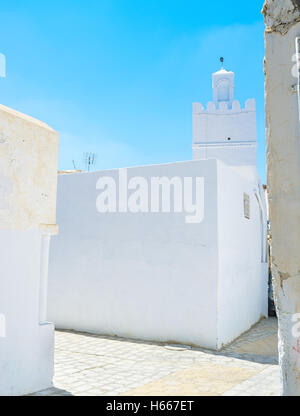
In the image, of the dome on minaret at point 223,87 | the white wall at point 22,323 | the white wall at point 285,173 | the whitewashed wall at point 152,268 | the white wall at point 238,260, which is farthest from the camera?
the dome on minaret at point 223,87

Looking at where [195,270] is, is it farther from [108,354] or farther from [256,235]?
[256,235]

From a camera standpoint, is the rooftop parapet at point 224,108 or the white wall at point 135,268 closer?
the white wall at point 135,268

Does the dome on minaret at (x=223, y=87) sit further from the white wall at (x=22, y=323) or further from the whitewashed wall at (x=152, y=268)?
the white wall at (x=22, y=323)

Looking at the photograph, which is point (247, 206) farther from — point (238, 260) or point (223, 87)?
point (223, 87)

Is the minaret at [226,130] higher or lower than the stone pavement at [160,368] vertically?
higher

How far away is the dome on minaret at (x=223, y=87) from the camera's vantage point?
2956 cm

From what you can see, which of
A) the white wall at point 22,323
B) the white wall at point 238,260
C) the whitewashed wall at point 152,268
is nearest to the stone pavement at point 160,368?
the white wall at point 22,323

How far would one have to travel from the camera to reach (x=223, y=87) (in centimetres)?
3008

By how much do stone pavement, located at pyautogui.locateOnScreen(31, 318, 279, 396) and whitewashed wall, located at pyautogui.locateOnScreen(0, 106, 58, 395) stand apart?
0.47 m

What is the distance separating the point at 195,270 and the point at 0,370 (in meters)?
4.25

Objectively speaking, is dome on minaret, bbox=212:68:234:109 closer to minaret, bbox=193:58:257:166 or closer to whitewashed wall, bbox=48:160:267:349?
minaret, bbox=193:58:257:166

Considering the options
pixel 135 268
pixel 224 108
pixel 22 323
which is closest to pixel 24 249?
pixel 22 323

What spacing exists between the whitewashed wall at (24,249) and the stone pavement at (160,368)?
472 millimetres

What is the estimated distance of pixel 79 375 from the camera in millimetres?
5703
